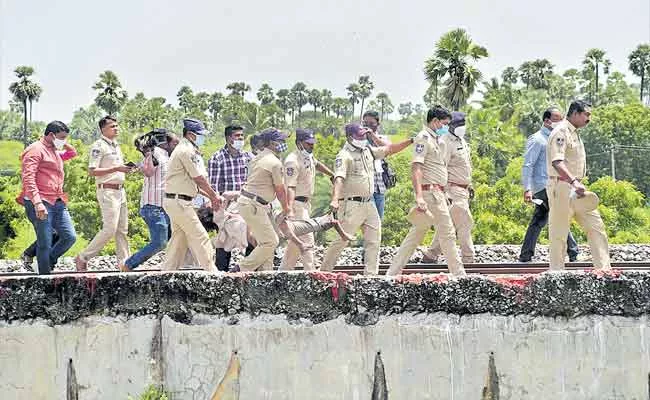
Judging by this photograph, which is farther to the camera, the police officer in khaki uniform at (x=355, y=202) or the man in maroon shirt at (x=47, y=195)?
the police officer in khaki uniform at (x=355, y=202)

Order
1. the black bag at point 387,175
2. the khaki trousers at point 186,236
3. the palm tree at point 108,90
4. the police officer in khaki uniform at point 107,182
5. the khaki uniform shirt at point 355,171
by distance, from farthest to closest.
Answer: the palm tree at point 108,90
the black bag at point 387,175
the police officer in khaki uniform at point 107,182
the khaki uniform shirt at point 355,171
the khaki trousers at point 186,236


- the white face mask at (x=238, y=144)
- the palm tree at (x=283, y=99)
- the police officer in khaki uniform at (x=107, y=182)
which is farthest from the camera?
the palm tree at (x=283, y=99)

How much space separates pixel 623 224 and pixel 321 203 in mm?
13217

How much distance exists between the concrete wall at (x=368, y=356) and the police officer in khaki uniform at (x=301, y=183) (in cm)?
234

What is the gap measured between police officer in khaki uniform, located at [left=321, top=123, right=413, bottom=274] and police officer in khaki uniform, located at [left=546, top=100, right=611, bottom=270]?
1748 millimetres

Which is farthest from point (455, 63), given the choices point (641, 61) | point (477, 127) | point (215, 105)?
point (215, 105)

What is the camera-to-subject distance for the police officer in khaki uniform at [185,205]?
888 cm

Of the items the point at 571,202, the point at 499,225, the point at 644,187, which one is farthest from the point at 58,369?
the point at 644,187

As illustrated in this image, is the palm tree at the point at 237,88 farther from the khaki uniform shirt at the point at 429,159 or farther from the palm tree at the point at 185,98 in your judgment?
the khaki uniform shirt at the point at 429,159

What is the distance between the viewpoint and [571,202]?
8.75m

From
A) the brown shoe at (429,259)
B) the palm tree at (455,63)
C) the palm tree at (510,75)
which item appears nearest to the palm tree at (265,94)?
the palm tree at (510,75)

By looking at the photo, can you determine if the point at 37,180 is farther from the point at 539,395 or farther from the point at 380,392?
the point at 539,395

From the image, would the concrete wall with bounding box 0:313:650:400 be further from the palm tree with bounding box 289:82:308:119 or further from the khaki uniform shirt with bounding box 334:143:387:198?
the palm tree with bounding box 289:82:308:119

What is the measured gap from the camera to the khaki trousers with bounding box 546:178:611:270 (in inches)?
344
